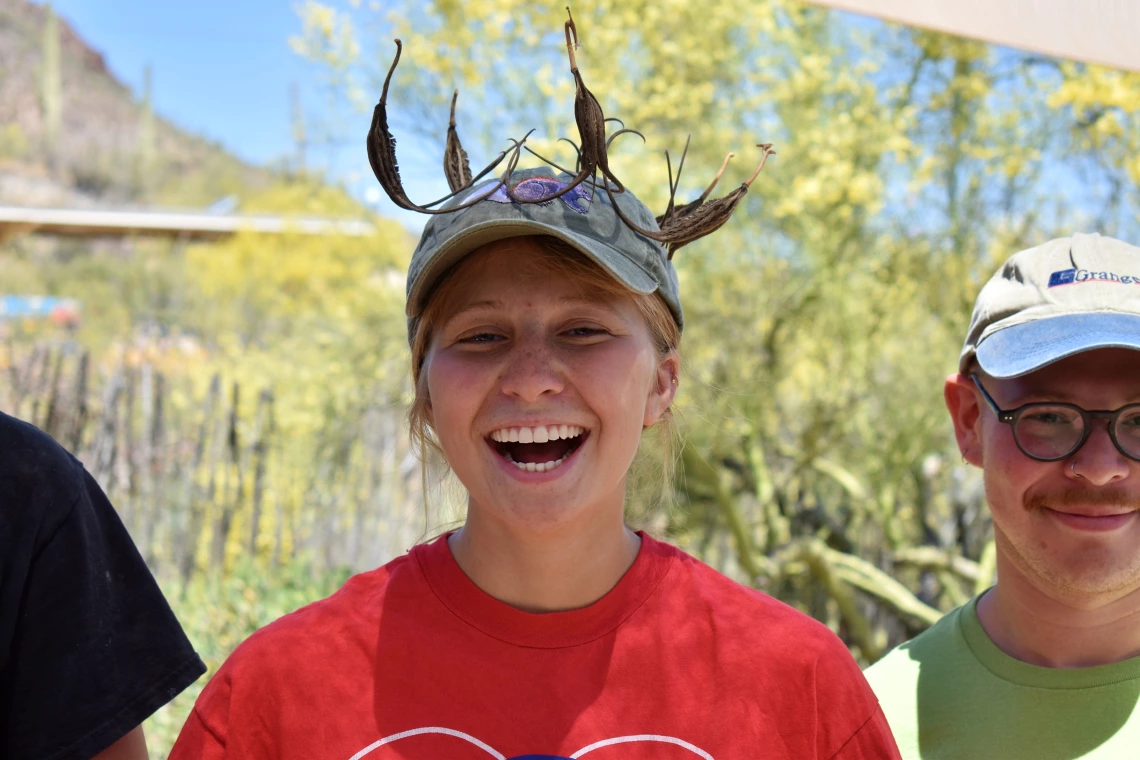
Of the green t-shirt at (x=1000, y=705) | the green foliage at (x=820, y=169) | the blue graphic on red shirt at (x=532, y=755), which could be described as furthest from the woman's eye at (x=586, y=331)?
the green foliage at (x=820, y=169)

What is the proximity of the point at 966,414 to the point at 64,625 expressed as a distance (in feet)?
4.71

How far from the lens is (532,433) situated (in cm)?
137

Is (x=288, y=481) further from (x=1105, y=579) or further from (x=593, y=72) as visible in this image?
(x=1105, y=579)

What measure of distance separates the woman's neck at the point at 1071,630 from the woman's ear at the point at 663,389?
0.61 metres

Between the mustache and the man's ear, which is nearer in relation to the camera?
the mustache

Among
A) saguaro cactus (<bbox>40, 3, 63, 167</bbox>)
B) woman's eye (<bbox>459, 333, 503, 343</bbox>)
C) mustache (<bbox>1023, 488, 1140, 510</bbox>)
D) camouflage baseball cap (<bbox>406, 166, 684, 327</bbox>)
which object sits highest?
saguaro cactus (<bbox>40, 3, 63, 167</bbox>)

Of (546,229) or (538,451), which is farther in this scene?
(538,451)

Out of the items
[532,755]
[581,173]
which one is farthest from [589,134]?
[532,755]

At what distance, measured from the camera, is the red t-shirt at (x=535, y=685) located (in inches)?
49.9

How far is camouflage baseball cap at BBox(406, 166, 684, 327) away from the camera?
1355mm

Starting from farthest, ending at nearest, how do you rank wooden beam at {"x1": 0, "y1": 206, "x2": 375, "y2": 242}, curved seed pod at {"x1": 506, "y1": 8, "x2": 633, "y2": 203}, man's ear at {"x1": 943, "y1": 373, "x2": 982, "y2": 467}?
wooden beam at {"x1": 0, "y1": 206, "x2": 375, "y2": 242}, man's ear at {"x1": 943, "y1": 373, "x2": 982, "y2": 467}, curved seed pod at {"x1": 506, "y1": 8, "x2": 633, "y2": 203}

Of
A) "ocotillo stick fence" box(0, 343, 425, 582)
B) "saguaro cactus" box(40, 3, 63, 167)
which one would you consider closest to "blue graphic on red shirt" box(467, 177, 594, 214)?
"ocotillo stick fence" box(0, 343, 425, 582)

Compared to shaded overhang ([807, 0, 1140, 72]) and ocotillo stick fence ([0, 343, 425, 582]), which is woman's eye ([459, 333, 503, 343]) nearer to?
shaded overhang ([807, 0, 1140, 72])

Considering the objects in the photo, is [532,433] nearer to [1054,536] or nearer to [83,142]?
[1054,536]
